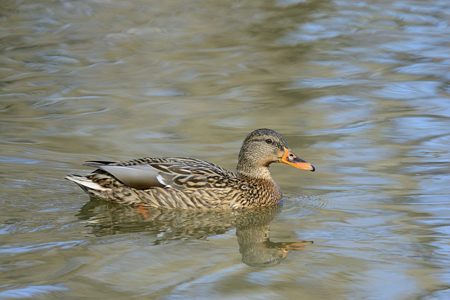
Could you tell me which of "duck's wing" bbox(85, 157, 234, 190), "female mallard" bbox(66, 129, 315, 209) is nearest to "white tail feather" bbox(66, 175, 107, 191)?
"female mallard" bbox(66, 129, 315, 209)

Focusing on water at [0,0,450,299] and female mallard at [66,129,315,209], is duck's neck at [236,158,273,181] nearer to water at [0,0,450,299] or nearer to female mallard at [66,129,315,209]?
female mallard at [66,129,315,209]

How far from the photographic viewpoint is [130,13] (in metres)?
17.8

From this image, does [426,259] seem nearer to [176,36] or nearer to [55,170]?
[55,170]

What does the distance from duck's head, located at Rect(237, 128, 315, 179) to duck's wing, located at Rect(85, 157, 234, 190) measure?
1.04 feet

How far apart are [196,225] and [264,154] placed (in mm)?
1156

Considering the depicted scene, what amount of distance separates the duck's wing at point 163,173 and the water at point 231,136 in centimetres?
29

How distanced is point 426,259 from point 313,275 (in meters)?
0.88

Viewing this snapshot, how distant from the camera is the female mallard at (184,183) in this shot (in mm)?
9438

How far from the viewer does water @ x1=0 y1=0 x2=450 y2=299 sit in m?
7.62

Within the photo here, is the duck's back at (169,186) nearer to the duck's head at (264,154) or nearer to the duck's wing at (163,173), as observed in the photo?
the duck's wing at (163,173)

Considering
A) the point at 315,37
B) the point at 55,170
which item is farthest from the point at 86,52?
the point at 55,170

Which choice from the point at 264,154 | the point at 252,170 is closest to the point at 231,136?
the point at 252,170

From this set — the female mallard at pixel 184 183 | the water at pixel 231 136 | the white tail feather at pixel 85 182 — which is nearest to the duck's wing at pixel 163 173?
the female mallard at pixel 184 183

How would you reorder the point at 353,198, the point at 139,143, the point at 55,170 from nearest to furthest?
the point at 353,198 < the point at 55,170 < the point at 139,143
